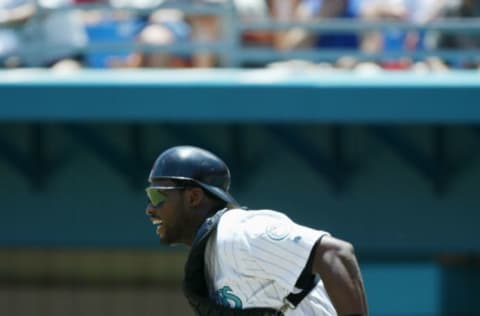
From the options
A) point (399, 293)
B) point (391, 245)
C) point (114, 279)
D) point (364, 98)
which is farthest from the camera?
point (114, 279)

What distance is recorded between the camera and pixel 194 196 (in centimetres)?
443

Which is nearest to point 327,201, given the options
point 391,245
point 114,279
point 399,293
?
point 391,245

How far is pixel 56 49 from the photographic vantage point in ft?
29.6

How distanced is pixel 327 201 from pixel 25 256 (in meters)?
3.98

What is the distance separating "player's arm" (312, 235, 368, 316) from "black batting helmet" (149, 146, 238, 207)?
448 mm

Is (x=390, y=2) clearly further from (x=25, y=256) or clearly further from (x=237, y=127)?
(x=25, y=256)

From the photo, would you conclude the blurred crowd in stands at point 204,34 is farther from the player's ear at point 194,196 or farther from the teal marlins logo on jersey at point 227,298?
the teal marlins logo on jersey at point 227,298

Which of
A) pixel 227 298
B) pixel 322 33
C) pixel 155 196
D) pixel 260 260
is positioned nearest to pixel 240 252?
pixel 260 260

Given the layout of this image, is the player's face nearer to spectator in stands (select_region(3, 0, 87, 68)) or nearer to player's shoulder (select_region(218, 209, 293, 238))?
player's shoulder (select_region(218, 209, 293, 238))

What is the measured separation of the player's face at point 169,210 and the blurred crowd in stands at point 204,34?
4.31m

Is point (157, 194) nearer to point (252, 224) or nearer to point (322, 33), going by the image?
point (252, 224)

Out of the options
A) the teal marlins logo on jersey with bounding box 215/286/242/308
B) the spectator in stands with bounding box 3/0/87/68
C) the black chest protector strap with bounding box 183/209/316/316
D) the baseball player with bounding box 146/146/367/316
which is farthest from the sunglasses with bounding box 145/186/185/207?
the spectator in stands with bounding box 3/0/87/68

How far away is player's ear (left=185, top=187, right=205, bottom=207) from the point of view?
443 cm

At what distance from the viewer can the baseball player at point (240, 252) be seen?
13.6 ft
